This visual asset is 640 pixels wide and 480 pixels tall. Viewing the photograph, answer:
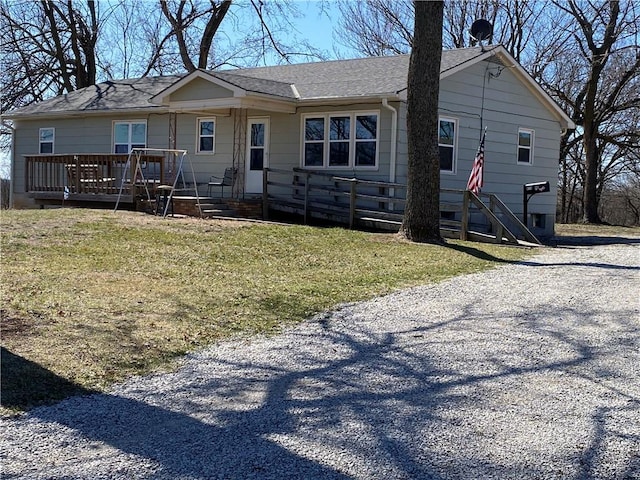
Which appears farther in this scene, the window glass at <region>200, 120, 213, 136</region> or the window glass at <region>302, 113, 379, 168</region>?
the window glass at <region>200, 120, 213, 136</region>

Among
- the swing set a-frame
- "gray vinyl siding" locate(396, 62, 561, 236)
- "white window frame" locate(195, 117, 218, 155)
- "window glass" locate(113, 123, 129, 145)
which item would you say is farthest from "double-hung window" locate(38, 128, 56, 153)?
"gray vinyl siding" locate(396, 62, 561, 236)

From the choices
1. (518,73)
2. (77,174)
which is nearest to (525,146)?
(518,73)

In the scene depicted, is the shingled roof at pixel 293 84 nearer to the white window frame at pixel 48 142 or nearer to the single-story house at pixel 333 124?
the single-story house at pixel 333 124

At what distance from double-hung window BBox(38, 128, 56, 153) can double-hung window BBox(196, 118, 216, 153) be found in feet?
20.3

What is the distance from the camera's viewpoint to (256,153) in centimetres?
1873

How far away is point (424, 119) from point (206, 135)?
833 centimetres

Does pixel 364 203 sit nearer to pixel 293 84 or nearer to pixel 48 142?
pixel 293 84

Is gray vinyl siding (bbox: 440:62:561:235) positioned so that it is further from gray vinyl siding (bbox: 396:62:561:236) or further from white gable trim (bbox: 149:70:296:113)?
white gable trim (bbox: 149:70:296:113)

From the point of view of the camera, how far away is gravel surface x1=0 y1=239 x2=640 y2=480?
12.1 ft

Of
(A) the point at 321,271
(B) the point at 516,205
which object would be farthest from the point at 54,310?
(B) the point at 516,205

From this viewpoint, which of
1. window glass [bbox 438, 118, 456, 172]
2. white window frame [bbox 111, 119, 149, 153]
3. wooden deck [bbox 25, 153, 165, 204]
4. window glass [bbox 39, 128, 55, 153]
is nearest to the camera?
wooden deck [bbox 25, 153, 165, 204]

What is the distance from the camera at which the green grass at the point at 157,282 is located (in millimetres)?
5512

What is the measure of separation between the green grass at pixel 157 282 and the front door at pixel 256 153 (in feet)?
13.5

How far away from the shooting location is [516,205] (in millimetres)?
19844
